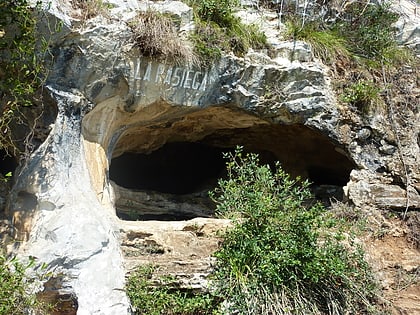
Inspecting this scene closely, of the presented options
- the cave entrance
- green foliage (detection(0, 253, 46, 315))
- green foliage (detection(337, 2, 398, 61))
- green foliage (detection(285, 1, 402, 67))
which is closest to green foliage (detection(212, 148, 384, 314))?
green foliage (detection(0, 253, 46, 315))

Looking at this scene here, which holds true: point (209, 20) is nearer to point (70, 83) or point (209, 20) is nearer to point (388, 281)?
point (70, 83)

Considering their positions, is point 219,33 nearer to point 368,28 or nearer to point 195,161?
point 368,28

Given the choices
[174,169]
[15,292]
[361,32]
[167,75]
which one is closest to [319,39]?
[361,32]

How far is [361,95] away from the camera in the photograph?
20.4 ft

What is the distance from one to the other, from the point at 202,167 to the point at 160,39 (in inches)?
134

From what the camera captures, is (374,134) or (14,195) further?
(374,134)

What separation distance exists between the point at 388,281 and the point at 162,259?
2274 mm

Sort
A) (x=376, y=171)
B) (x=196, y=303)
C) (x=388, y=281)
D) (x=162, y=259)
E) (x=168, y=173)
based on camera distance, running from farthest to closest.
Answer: (x=168, y=173), (x=376, y=171), (x=388, y=281), (x=162, y=259), (x=196, y=303)

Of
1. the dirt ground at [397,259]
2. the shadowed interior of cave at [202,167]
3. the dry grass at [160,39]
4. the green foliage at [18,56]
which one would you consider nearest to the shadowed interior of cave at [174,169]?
the shadowed interior of cave at [202,167]

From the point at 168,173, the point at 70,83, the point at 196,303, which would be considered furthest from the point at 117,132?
the point at 168,173

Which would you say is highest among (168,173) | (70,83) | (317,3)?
(317,3)

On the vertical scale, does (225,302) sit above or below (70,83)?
below

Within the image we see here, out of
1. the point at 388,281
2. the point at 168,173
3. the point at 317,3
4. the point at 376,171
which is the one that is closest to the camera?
the point at 388,281

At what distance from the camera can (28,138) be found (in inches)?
184
